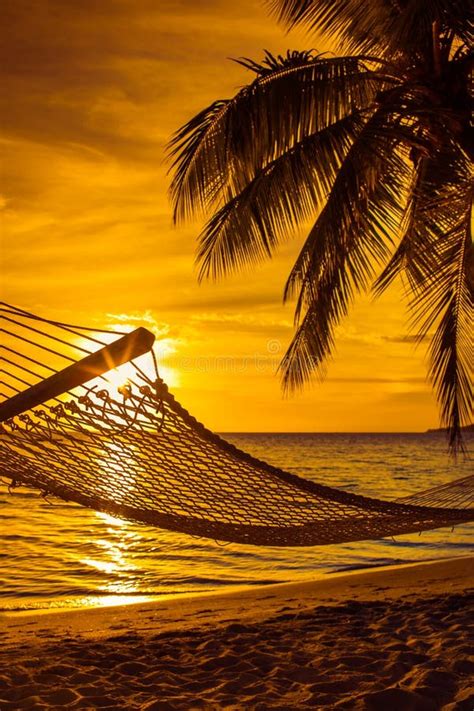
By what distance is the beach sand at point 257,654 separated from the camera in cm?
249

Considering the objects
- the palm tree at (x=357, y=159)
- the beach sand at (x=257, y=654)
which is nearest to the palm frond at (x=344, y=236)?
the palm tree at (x=357, y=159)

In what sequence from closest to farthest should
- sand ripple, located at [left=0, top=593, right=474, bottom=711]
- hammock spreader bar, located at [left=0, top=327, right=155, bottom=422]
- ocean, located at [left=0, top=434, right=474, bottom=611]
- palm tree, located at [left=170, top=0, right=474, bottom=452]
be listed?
hammock spreader bar, located at [left=0, top=327, right=155, bottom=422] < sand ripple, located at [left=0, top=593, right=474, bottom=711] < palm tree, located at [left=170, top=0, right=474, bottom=452] < ocean, located at [left=0, top=434, right=474, bottom=611]

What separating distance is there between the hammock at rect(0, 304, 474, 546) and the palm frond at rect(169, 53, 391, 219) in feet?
6.36

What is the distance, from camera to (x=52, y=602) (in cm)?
571

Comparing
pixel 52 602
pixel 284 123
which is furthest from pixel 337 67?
pixel 52 602

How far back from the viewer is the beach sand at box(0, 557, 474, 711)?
2488 mm

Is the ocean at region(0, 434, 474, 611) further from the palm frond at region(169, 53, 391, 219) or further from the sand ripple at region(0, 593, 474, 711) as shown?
the palm frond at region(169, 53, 391, 219)

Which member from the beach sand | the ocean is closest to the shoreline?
the ocean

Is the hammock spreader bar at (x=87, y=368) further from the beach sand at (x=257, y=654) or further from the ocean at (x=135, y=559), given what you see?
the ocean at (x=135, y=559)

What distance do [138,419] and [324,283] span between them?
8.77ft

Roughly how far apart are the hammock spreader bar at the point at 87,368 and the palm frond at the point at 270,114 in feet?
8.11

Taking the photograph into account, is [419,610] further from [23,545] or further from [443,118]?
[23,545]

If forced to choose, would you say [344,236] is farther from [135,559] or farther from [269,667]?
[135,559]

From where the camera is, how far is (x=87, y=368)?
6.30ft
